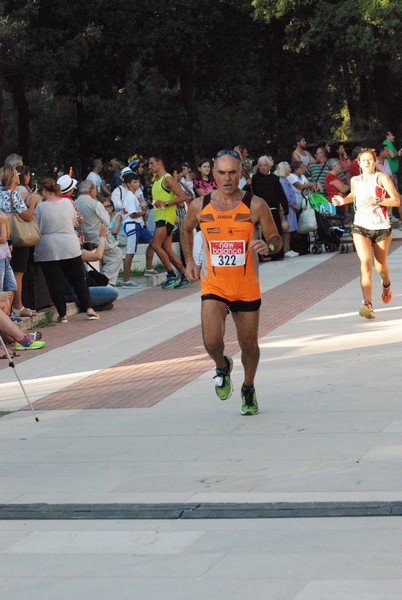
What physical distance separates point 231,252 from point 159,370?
2791 mm

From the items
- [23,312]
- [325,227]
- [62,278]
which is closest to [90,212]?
[62,278]

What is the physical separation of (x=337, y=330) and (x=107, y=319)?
3.44 metres

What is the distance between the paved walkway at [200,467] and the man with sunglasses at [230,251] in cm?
68

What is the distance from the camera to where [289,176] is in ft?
72.4

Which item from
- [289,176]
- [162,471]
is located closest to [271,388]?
[162,471]

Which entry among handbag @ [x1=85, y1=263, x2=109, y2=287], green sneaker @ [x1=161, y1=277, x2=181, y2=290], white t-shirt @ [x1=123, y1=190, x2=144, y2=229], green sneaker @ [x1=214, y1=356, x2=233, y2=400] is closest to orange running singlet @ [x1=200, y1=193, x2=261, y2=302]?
green sneaker @ [x1=214, y1=356, x2=233, y2=400]

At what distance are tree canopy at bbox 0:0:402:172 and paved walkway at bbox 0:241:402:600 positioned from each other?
21966 mm

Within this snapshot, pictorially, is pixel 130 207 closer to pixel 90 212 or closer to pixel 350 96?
pixel 90 212

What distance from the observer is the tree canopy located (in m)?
36.0

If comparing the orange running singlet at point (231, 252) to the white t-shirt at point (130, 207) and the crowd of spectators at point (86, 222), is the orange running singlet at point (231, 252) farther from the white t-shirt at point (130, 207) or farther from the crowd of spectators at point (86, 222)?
the white t-shirt at point (130, 207)

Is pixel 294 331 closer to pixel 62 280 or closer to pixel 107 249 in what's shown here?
pixel 62 280

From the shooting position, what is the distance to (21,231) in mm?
14414

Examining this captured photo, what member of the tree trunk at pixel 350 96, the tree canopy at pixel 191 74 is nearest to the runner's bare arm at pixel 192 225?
the tree canopy at pixel 191 74

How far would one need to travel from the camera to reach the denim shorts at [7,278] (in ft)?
45.1
